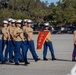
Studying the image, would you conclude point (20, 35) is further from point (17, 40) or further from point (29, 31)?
point (29, 31)

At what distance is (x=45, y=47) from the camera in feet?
62.2

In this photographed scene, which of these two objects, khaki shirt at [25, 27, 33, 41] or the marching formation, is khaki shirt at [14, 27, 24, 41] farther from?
khaki shirt at [25, 27, 33, 41]

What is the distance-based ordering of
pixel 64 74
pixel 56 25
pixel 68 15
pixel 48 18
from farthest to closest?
pixel 48 18 < pixel 56 25 < pixel 68 15 < pixel 64 74

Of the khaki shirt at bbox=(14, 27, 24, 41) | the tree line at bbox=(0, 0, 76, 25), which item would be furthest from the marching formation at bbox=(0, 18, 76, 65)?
the tree line at bbox=(0, 0, 76, 25)

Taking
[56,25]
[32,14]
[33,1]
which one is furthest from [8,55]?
[33,1]

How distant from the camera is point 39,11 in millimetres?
99000

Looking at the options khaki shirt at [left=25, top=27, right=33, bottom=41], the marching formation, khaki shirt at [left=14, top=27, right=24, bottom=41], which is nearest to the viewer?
khaki shirt at [left=14, top=27, right=24, bottom=41]

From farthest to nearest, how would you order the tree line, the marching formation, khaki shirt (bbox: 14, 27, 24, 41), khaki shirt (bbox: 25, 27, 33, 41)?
the tree line → khaki shirt (bbox: 25, 27, 33, 41) → the marching formation → khaki shirt (bbox: 14, 27, 24, 41)

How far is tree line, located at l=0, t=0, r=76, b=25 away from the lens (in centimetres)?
7906

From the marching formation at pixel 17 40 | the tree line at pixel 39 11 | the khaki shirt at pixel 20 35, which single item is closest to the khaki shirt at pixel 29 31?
the marching formation at pixel 17 40

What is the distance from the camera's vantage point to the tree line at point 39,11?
7906 centimetres

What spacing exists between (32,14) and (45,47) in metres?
81.1

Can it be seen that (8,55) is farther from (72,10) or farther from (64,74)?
(72,10)

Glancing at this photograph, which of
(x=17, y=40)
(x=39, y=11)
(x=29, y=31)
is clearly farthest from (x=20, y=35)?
(x=39, y=11)
